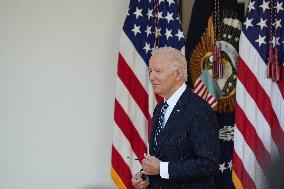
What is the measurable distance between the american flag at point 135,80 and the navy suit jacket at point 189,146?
1319 millimetres

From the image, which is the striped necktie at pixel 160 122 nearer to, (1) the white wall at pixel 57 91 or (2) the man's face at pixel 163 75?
(2) the man's face at pixel 163 75

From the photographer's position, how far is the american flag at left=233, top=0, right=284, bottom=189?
290 centimetres

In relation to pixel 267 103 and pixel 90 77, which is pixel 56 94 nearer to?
pixel 90 77

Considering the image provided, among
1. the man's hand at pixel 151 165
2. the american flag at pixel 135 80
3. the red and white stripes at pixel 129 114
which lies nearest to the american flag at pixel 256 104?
the american flag at pixel 135 80

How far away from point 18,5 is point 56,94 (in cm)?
73

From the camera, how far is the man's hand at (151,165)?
168 centimetres

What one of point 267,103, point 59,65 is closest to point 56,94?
point 59,65

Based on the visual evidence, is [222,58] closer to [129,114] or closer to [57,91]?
[129,114]

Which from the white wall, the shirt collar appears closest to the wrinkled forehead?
the shirt collar

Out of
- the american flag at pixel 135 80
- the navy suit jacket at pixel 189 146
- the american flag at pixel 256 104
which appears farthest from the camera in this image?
the american flag at pixel 135 80

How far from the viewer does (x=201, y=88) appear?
302 centimetres

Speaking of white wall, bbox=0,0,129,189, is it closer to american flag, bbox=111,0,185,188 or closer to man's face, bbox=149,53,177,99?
american flag, bbox=111,0,185,188

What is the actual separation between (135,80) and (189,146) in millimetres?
1459

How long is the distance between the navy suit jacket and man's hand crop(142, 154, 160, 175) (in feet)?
0.16
